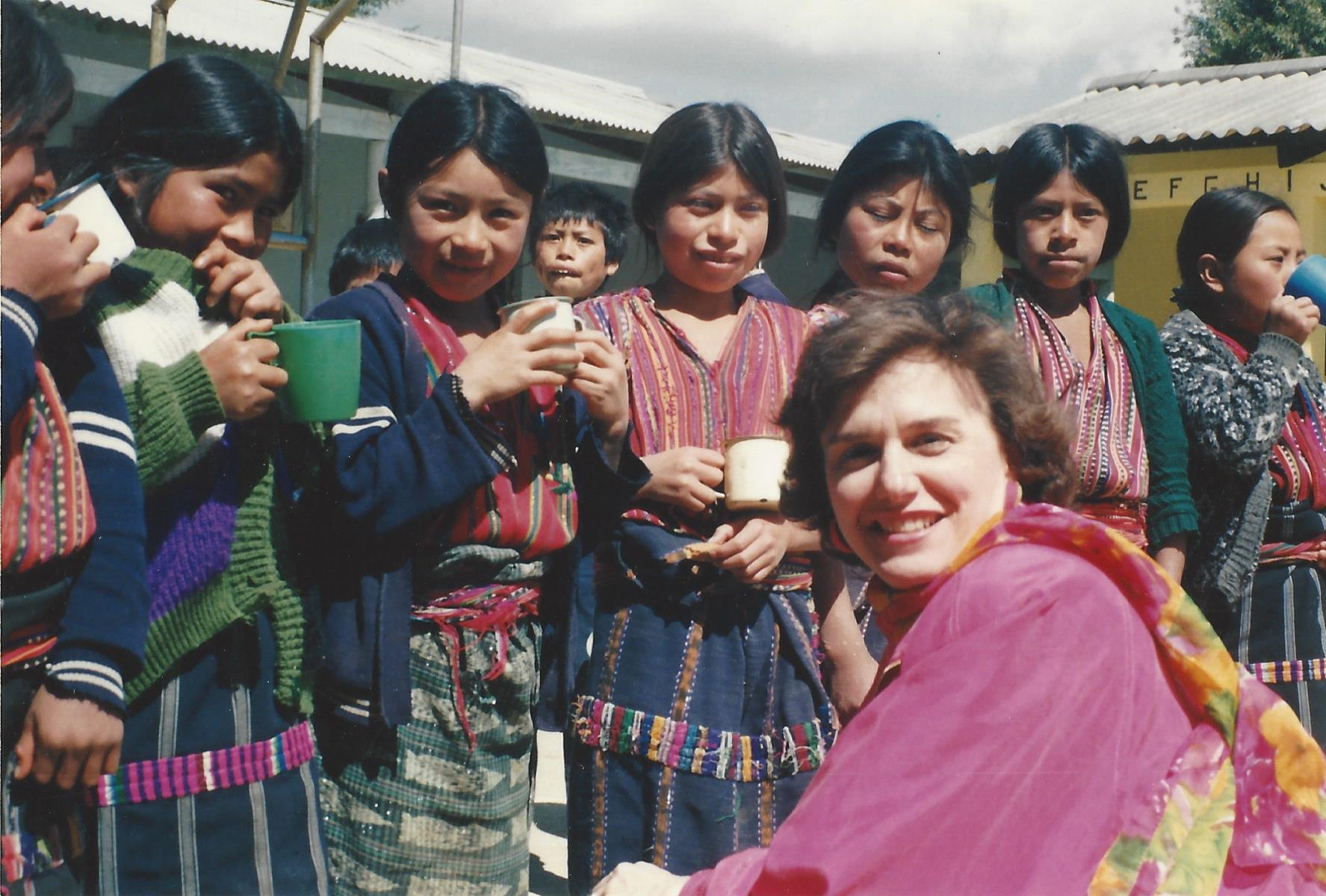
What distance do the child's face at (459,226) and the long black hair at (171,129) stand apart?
31 centimetres

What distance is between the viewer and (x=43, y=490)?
5.14 ft

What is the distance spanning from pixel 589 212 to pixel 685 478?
2998 millimetres

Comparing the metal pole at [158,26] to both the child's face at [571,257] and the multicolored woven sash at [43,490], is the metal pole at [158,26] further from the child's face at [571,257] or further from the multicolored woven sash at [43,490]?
the multicolored woven sash at [43,490]

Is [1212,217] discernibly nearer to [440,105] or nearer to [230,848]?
[440,105]

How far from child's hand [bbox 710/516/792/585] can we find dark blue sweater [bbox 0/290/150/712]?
Answer: 3.33ft

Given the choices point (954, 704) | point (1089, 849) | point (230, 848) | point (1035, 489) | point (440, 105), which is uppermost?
point (440, 105)

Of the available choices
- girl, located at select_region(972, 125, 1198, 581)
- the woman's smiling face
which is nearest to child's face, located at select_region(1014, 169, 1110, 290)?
girl, located at select_region(972, 125, 1198, 581)

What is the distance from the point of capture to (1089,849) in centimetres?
120

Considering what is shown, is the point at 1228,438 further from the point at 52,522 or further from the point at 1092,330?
the point at 52,522

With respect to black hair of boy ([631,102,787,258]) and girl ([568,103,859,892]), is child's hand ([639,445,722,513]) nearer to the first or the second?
girl ([568,103,859,892])

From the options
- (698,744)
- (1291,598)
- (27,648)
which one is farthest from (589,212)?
(27,648)

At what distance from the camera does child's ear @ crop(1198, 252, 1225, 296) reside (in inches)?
143

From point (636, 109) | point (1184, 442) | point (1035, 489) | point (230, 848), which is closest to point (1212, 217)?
point (1184, 442)

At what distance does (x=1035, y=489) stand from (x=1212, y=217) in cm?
236
